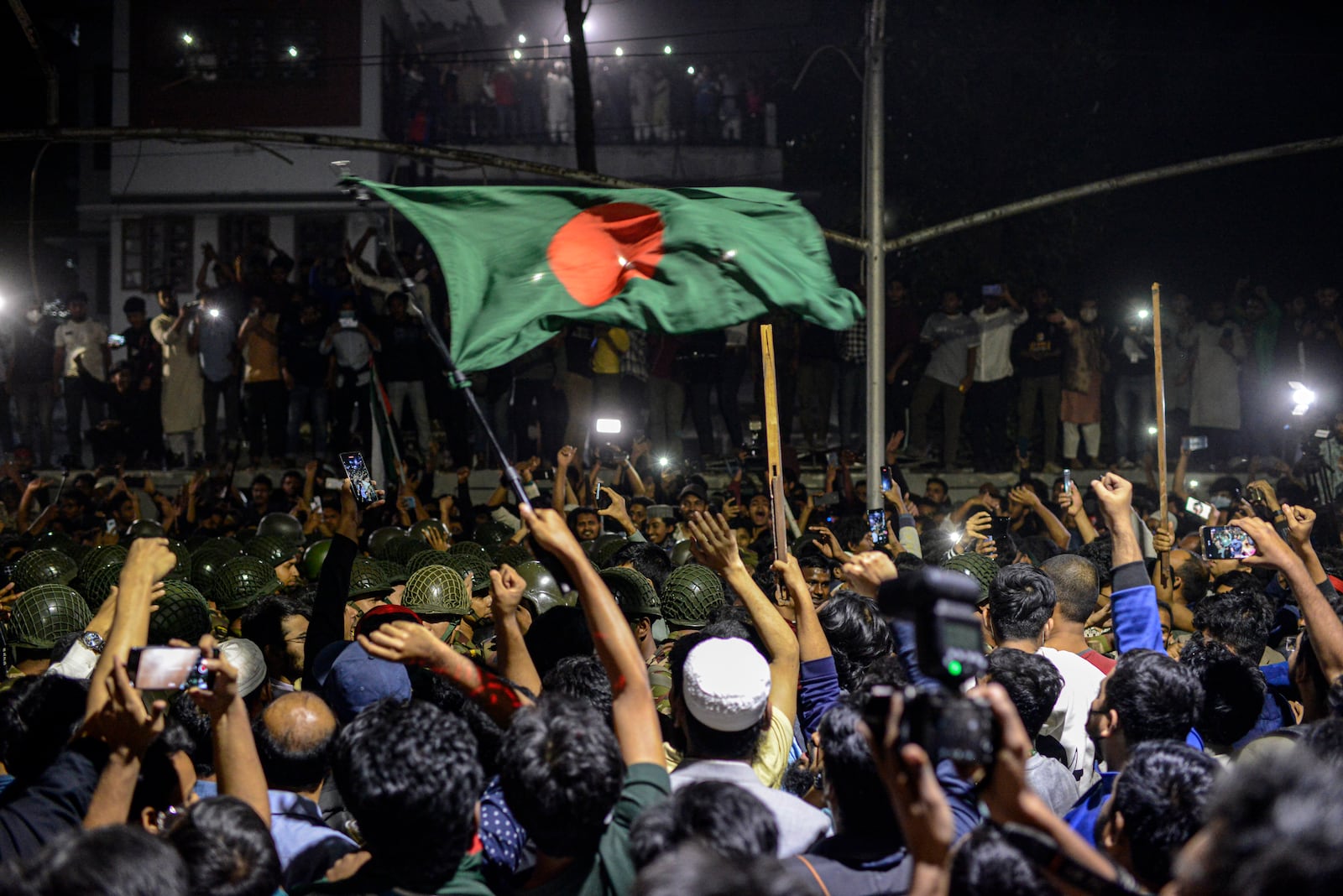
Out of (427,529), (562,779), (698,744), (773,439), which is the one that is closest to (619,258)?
(773,439)

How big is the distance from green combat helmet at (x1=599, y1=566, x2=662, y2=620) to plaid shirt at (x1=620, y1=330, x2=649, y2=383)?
9567mm

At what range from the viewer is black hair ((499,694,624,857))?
315cm

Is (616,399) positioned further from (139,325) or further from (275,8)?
(275,8)

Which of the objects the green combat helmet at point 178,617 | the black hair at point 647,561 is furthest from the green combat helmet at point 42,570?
the black hair at point 647,561

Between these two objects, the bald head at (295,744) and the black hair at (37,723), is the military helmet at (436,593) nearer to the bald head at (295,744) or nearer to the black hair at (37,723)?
the bald head at (295,744)

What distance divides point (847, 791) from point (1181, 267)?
24.3 m

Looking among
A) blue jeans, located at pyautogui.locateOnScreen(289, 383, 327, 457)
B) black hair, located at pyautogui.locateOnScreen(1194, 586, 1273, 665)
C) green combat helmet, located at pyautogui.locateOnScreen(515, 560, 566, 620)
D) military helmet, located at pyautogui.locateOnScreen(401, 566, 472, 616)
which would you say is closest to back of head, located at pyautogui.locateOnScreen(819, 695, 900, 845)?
black hair, located at pyautogui.locateOnScreen(1194, 586, 1273, 665)

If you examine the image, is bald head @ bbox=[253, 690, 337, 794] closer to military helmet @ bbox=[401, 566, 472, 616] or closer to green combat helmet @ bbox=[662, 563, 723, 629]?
military helmet @ bbox=[401, 566, 472, 616]

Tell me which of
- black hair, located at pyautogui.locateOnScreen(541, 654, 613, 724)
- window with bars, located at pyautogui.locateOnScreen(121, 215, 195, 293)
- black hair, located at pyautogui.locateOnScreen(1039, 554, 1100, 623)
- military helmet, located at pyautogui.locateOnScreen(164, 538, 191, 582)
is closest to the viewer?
black hair, located at pyautogui.locateOnScreen(541, 654, 613, 724)

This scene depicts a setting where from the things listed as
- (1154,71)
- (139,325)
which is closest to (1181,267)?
(1154,71)

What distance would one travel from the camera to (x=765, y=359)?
579 cm

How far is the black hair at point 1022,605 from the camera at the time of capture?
562 centimetres

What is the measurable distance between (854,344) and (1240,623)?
11285mm

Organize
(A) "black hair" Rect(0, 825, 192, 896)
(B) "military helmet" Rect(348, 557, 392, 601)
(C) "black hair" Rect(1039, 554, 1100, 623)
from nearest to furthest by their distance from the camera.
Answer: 1. (A) "black hair" Rect(0, 825, 192, 896)
2. (C) "black hair" Rect(1039, 554, 1100, 623)
3. (B) "military helmet" Rect(348, 557, 392, 601)
